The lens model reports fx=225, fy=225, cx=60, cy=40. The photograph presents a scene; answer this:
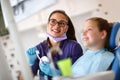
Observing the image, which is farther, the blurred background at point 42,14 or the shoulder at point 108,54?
the blurred background at point 42,14

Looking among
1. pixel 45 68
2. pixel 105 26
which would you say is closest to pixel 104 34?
pixel 105 26

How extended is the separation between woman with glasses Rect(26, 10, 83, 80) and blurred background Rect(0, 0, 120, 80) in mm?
52

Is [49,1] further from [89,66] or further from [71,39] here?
[89,66]

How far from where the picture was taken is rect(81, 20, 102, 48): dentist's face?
5.56ft

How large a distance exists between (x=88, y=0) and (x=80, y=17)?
160mm

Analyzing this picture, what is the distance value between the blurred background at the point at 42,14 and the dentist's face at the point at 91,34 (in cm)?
13

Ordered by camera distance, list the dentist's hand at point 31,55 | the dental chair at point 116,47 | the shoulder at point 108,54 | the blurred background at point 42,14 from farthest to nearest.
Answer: the dentist's hand at point 31,55 → the blurred background at point 42,14 → the shoulder at point 108,54 → the dental chair at point 116,47

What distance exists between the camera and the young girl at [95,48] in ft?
5.23

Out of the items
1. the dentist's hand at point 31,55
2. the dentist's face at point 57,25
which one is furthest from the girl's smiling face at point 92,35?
the dentist's hand at point 31,55

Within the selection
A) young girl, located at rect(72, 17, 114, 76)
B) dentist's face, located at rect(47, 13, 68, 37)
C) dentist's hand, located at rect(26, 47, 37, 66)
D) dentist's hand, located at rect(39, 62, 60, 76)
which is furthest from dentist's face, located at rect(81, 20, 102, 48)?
dentist's hand, located at rect(26, 47, 37, 66)

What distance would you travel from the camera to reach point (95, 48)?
1.70 metres

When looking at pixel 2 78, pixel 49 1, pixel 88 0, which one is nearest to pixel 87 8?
pixel 88 0

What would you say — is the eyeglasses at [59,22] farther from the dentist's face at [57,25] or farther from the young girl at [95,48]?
the young girl at [95,48]

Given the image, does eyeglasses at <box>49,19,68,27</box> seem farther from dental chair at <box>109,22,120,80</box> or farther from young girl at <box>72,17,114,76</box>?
dental chair at <box>109,22,120,80</box>
